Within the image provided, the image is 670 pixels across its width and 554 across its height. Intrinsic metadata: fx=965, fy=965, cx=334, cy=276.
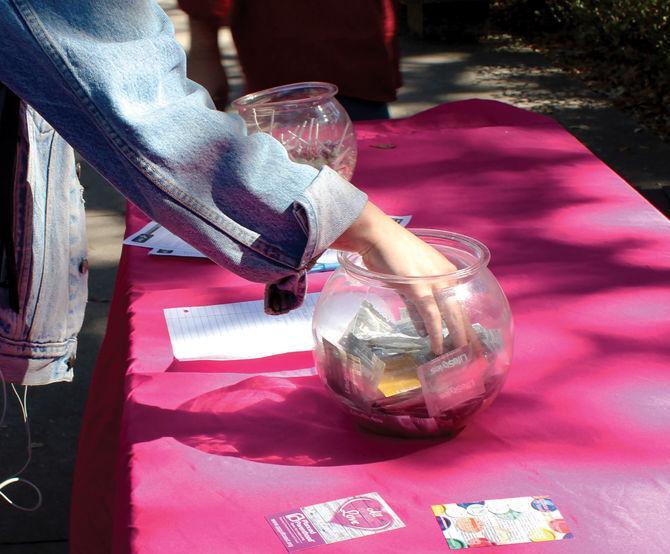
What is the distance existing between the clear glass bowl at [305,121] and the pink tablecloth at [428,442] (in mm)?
179

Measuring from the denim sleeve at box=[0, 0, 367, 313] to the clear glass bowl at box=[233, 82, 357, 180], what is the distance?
2.77 ft

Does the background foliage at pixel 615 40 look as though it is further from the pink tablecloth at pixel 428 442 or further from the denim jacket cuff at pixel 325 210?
the denim jacket cuff at pixel 325 210

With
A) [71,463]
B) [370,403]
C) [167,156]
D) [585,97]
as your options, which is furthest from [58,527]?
[585,97]

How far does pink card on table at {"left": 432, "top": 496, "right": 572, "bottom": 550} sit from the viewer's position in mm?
970

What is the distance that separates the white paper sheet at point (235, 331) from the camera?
139 cm

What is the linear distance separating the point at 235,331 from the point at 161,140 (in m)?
0.53

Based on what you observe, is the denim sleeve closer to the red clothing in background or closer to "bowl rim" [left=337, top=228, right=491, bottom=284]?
"bowl rim" [left=337, top=228, right=491, bottom=284]

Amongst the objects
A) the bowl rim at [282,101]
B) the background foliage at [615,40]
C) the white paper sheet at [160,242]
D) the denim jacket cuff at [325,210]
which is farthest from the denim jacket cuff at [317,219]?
the background foliage at [615,40]

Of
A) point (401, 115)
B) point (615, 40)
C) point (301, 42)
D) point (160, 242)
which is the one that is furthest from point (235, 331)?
point (615, 40)

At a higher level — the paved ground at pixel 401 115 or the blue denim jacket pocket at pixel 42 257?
the blue denim jacket pocket at pixel 42 257

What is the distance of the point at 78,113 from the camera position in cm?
98

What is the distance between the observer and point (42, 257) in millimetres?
1552

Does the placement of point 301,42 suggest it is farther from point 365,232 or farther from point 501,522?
point 501,522

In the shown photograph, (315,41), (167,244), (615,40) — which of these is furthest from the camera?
(615,40)
